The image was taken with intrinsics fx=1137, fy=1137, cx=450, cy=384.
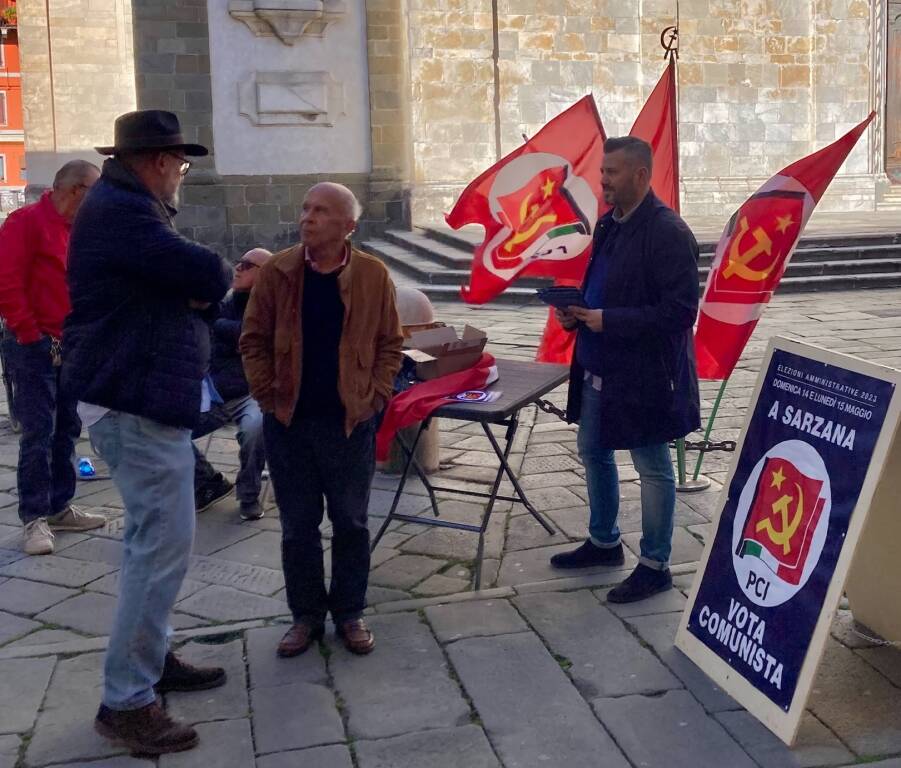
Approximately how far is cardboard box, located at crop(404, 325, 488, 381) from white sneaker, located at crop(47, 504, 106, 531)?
1755mm

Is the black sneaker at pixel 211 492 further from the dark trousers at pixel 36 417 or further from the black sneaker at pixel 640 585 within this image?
the black sneaker at pixel 640 585

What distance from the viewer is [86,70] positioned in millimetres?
18078

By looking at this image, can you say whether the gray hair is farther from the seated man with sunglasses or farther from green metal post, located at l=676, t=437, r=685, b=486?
green metal post, located at l=676, t=437, r=685, b=486

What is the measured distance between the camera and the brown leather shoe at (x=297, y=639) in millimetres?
3836

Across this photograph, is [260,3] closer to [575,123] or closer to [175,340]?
[575,123]

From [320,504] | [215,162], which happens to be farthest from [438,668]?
[215,162]

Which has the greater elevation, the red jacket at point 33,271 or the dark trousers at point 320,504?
the red jacket at point 33,271

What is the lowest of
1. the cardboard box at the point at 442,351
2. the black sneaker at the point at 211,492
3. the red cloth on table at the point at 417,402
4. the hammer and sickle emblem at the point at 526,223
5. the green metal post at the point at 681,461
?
the black sneaker at the point at 211,492

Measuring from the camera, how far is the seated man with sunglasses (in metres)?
5.41

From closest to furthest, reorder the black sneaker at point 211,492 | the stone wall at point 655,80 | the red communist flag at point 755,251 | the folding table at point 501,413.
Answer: the folding table at point 501,413 < the red communist flag at point 755,251 < the black sneaker at point 211,492 < the stone wall at point 655,80

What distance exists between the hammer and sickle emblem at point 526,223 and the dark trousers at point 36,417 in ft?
7.01

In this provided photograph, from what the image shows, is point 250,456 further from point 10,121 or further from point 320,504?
point 10,121

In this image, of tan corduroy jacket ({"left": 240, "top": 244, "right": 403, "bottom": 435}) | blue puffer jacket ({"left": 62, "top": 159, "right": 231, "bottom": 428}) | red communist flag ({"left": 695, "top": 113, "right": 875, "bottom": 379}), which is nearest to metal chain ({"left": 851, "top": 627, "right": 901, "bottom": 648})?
red communist flag ({"left": 695, "top": 113, "right": 875, "bottom": 379})

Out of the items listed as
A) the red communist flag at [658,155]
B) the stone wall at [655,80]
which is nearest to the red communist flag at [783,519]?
the red communist flag at [658,155]
